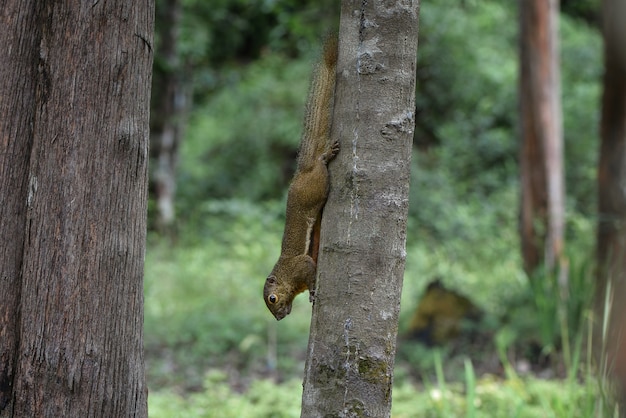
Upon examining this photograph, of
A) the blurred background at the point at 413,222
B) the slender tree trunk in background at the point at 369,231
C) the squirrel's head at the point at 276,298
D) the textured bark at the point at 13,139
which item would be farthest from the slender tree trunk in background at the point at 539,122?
the textured bark at the point at 13,139

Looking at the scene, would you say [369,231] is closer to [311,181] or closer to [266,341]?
[311,181]

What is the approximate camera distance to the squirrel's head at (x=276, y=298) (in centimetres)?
293

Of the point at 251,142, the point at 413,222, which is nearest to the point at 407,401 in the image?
the point at 413,222

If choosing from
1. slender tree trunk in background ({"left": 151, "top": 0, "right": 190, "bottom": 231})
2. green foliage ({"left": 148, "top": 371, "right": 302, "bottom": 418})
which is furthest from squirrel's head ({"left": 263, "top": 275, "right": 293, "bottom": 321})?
slender tree trunk in background ({"left": 151, "top": 0, "right": 190, "bottom": 231})

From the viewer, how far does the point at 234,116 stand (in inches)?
493

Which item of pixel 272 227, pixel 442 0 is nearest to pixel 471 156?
pixel 442 0

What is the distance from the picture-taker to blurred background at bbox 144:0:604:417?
483cm

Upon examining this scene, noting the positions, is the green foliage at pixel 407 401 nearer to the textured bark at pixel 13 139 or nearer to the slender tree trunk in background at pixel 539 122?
the textured bark at pixel 13 139

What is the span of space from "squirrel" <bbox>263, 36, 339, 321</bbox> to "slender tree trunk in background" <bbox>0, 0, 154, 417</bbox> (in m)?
0.52

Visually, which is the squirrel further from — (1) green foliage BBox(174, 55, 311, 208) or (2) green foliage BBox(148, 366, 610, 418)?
(1) green foliage BBox(174, 55, 311, 208)

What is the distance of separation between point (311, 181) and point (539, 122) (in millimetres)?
5528

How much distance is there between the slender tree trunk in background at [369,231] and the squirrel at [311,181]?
0.16 m

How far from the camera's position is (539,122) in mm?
7301

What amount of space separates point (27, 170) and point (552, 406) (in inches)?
106
